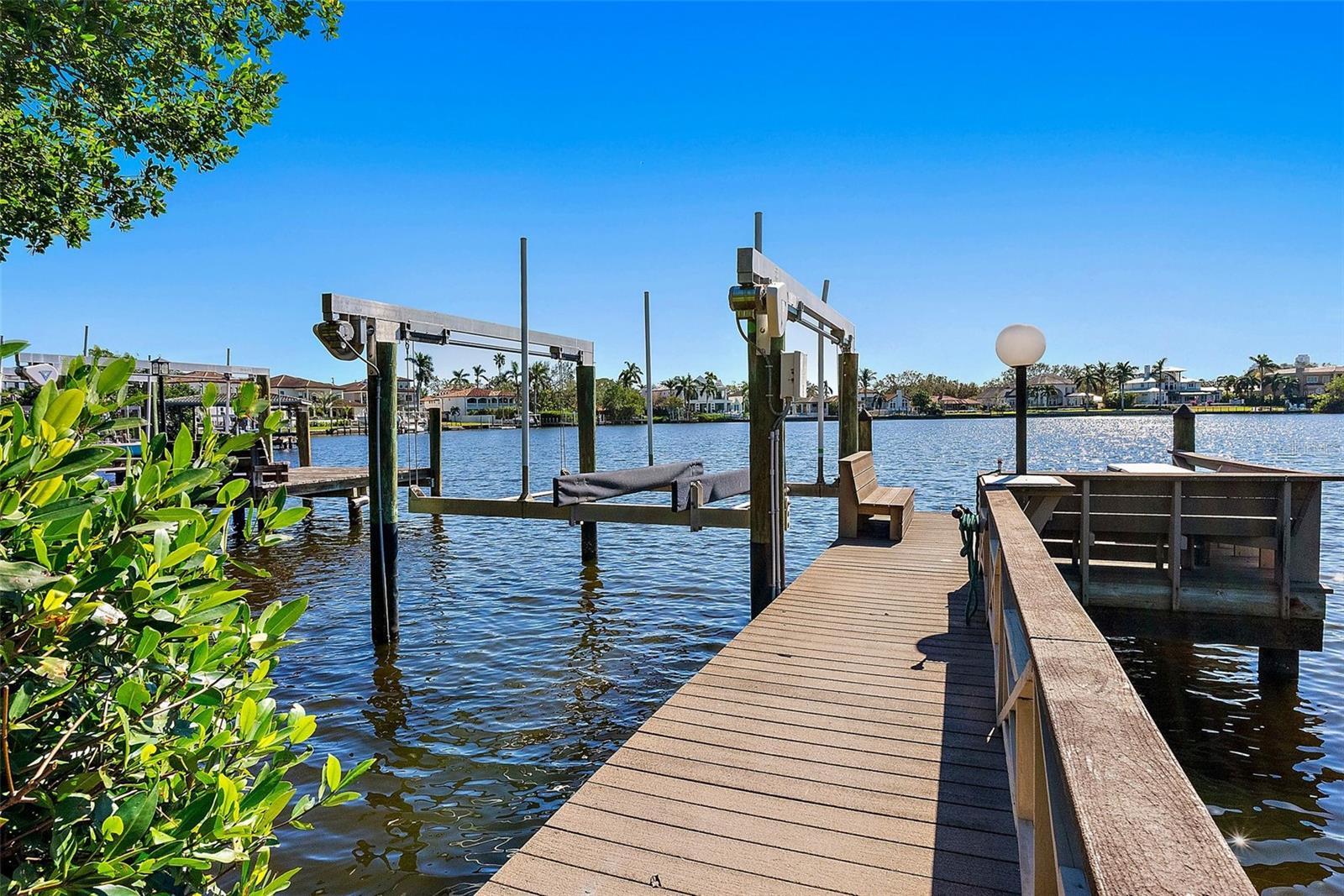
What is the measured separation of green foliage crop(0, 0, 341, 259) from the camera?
5.77 meters

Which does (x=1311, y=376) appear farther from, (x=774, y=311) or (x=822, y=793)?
(x=822, y=793)

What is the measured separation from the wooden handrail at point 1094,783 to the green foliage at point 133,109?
651 cm

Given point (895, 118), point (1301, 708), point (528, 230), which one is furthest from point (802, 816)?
point (895, 118)

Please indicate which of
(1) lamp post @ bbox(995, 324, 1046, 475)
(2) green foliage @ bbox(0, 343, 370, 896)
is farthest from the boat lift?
(2) green foliage @ bbox(0, 343, 370, 896)

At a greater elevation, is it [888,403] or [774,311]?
[888,403]

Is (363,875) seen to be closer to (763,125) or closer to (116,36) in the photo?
(116,36)

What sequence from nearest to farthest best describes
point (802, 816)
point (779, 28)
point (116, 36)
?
1. point (802, 816)
2. point (116, 36)
3. point (779, 28)

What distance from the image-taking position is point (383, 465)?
767cm

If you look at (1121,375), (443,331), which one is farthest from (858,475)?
(1121,375)

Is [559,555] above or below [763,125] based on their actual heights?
below

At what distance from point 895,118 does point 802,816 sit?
65.2ft

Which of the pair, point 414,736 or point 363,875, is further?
point 414,736

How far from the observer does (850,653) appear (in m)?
4.87

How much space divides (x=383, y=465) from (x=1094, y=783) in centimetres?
745
